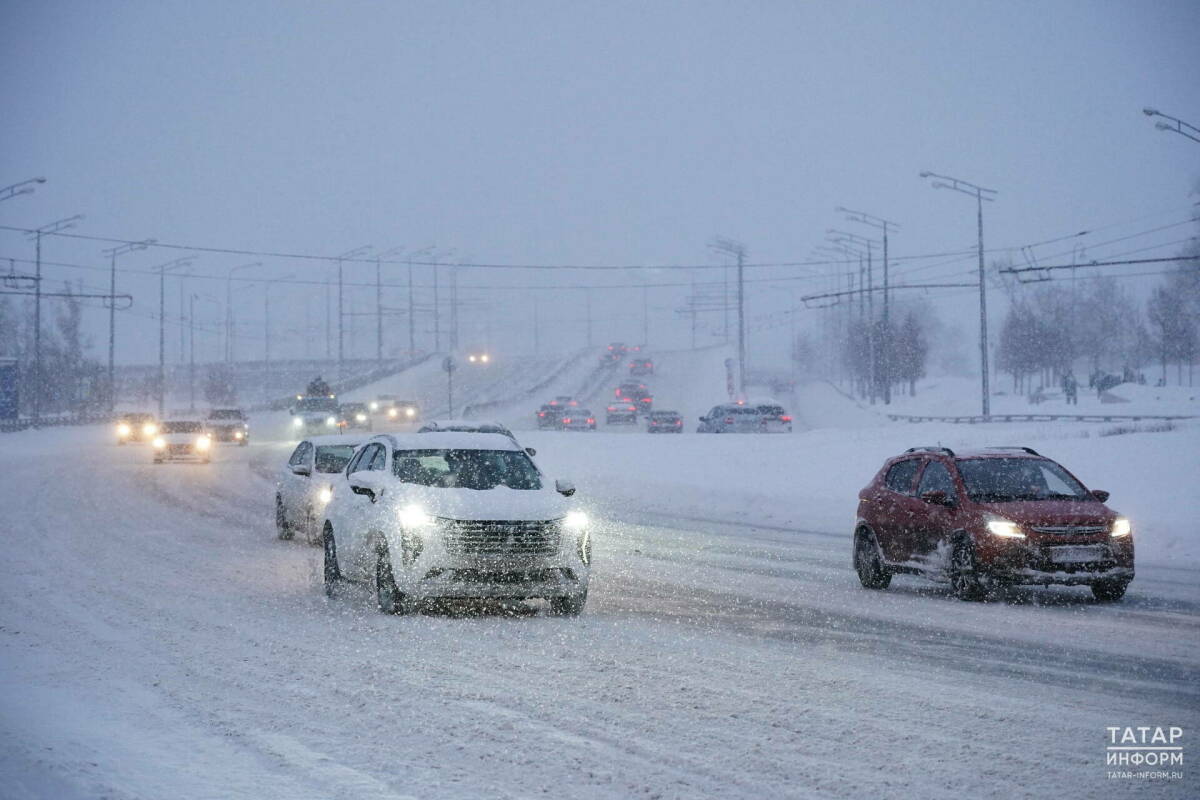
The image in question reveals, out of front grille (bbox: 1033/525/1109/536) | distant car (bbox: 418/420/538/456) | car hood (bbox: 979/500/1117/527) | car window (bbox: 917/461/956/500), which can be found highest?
distant car (bbox: 418/420/538/456)

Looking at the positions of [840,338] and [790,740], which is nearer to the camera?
[790,740]

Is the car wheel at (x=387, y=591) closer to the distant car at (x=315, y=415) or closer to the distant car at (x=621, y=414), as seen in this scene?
the distant car at (x=315, y=415)

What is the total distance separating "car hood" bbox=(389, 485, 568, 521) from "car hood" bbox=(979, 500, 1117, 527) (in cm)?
449

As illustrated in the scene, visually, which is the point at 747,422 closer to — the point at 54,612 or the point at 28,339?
the point at 54,612

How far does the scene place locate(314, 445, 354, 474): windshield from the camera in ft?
68.6

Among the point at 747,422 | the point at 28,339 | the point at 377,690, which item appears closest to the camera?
the point at 377,690

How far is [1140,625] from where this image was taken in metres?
12.3

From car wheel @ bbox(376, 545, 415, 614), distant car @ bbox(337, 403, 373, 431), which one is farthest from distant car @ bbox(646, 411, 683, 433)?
car wheel @ bbox(376, 545, 415, 614)

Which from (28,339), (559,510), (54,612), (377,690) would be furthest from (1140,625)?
(28,339)

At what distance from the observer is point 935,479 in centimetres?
1557

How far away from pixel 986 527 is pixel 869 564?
6.51 feet

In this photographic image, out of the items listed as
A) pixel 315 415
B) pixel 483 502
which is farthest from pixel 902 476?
pixel 315 415

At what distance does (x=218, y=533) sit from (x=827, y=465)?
17283 mm

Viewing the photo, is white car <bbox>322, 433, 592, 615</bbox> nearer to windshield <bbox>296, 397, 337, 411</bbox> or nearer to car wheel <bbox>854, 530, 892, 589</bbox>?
car wheel <bbox>854, 530, 892, 589</bbox>
